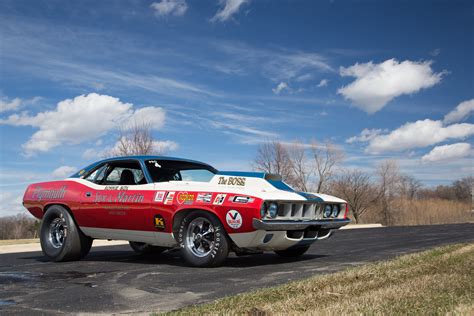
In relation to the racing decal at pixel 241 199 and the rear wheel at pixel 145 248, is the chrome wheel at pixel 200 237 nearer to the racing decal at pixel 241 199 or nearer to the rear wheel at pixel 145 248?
the racing decal at pixel 241 199

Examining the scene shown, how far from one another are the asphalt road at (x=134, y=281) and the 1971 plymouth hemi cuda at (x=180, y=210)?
0.33m

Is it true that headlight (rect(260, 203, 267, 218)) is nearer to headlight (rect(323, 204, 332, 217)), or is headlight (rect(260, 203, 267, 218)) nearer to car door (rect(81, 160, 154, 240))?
headlight (rect(323, 204, 332, 217))

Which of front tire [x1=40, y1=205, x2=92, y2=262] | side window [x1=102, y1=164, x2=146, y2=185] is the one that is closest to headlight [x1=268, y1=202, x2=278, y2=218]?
side window [x1=102, y1=164, x2=146, y2=185]

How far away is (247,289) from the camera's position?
4.94 m

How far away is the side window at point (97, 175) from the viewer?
806 centimetres

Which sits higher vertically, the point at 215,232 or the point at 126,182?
the point at 126,182

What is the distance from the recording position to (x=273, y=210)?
638 cm

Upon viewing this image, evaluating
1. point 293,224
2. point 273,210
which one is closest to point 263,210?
point 273,210

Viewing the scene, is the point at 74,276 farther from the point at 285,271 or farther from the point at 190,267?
the point at 285,271

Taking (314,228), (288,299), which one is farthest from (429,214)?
(288,299)

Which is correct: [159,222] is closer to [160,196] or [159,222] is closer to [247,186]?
[160,196]

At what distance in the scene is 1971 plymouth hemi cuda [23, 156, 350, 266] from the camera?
252 inches

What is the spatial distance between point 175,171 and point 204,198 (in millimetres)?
1473

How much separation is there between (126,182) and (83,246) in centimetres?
130
